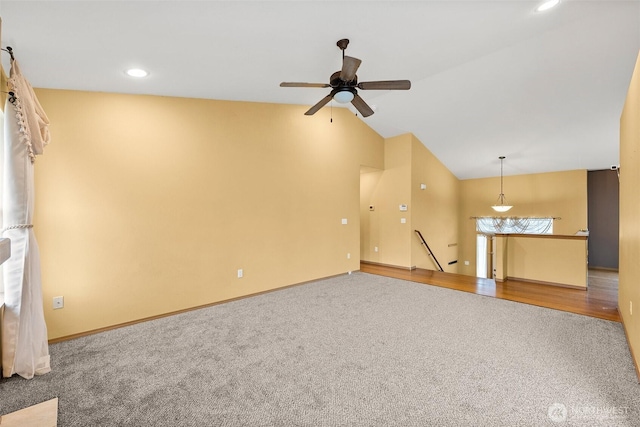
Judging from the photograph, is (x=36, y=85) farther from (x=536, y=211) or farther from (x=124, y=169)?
(x=536, y=211)

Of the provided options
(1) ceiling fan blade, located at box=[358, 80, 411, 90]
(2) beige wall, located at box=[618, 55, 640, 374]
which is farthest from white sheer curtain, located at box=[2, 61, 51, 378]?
(2) beige wall, located at box=[618, 55, 640, 374]

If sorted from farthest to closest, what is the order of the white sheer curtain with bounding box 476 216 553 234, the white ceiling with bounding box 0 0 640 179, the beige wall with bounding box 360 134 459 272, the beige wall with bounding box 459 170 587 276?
the white sheer curtain with bounding box 476 216 553 234, the beige wall with bounding box 459 170 587 276, the beige wall with bounding box 360 134 459 272, the white ceiling with bounding box 0 0 640 179

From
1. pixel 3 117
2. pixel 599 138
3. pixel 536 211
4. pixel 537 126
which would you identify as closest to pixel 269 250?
pixel 3 117

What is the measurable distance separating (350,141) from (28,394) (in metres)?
5.38

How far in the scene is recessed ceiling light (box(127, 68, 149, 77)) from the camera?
2.76 metres

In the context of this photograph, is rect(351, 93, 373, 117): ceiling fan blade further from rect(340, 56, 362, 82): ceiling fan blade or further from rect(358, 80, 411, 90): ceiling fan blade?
rect(340, 56, 362, 82): ceiling fan blade

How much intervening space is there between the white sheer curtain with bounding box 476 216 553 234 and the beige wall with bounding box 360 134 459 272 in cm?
145

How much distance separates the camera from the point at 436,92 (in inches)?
184

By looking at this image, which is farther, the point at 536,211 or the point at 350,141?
the point at 536,211

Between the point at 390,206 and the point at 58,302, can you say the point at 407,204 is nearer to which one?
the point at 390,206

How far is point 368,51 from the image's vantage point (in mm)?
3084

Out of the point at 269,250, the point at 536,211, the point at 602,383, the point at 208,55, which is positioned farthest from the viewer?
the point at 536,211

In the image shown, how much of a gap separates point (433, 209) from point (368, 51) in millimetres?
4857

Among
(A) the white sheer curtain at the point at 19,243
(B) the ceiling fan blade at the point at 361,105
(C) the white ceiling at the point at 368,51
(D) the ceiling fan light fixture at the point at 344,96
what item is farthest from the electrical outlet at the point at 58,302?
(B) the ceiling fan blade at the point at 361,105
